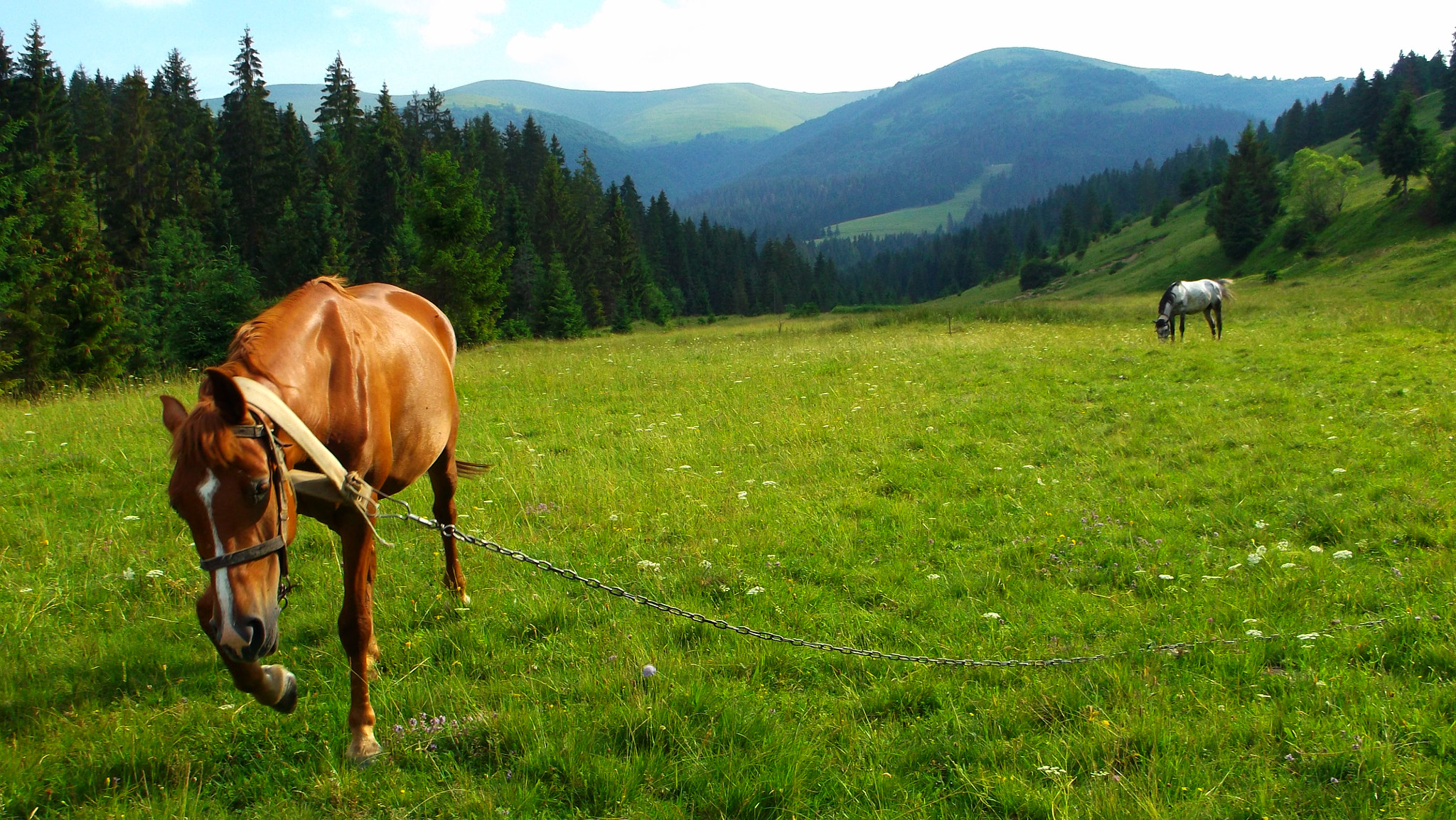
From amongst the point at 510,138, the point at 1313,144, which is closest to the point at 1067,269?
the point at 1313,144

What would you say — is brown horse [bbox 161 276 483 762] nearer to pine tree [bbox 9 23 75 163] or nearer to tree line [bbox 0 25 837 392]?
tree line [bbox 0 25 837 392]

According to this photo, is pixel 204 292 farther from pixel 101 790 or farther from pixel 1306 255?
pixel 1306 255

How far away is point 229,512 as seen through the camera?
3.01 metres

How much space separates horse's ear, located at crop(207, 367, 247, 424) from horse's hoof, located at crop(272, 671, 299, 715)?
4.10 ft

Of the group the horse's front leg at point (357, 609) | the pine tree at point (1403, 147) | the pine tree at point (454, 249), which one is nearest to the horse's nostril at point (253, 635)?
the horse's front leg at point (357, 609)

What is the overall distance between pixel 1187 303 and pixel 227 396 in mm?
24935

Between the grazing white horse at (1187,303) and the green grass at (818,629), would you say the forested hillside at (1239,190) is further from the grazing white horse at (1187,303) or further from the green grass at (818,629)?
the green grass at (818,629)

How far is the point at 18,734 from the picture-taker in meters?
3.76

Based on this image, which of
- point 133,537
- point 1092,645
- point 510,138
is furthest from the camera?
point 510,138

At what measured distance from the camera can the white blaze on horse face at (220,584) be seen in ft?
9.55

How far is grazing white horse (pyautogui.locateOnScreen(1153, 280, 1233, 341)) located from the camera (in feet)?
71.7

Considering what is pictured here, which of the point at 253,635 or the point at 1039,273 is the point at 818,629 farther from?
the point at 1039,273

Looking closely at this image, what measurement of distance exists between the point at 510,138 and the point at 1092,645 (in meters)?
102

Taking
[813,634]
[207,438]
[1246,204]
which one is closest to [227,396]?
[207,438]
